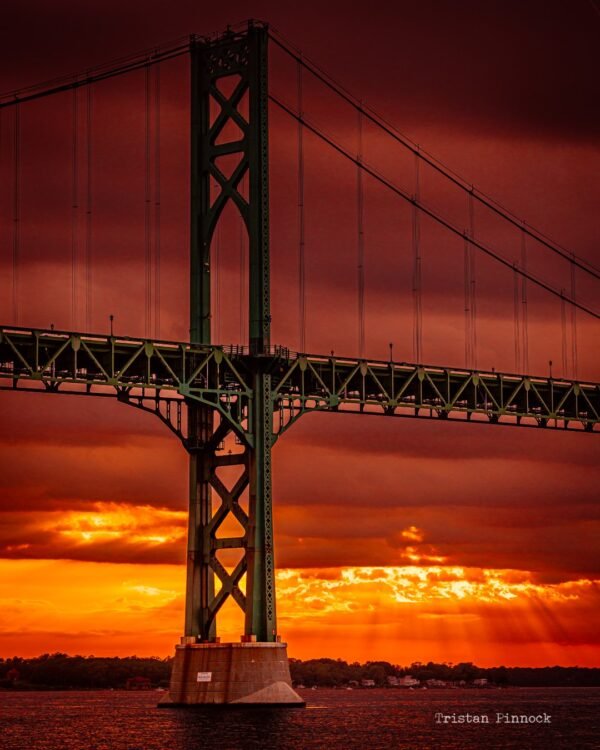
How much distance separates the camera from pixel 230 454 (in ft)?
353

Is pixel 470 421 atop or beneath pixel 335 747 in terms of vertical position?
atop

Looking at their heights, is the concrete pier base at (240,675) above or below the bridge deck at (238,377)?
below

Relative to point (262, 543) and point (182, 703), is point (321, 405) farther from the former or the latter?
point (182, 703)

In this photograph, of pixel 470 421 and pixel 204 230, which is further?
pixel 470 421

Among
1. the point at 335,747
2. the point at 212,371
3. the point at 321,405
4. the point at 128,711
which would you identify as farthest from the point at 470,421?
the point at 128,711

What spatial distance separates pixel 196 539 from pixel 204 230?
18.1m

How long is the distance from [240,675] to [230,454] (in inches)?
492

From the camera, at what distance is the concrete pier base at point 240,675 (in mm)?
102312

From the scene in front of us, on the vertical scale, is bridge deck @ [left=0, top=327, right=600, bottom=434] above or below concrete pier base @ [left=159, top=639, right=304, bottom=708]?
A: above

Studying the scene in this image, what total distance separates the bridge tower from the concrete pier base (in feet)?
0.17

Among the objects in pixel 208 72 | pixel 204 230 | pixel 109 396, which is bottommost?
pixel 109 396

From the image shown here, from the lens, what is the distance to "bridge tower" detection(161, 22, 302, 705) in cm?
10362

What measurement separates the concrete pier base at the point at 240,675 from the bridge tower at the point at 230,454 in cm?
5

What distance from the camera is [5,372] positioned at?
9888cm
